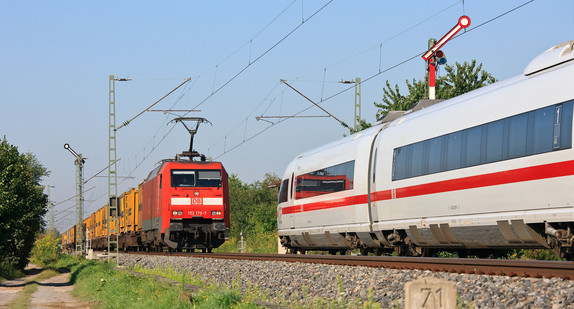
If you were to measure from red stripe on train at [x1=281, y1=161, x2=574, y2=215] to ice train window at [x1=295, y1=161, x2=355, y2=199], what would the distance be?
0.43 meters

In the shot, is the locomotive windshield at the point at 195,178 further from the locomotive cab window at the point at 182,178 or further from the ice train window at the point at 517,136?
the ice train window at the point at 517,136

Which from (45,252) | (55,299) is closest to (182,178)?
(55,299)

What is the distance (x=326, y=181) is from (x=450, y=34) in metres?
6.44

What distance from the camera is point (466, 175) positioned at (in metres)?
14.2

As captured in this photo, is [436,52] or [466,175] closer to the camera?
[466,175]

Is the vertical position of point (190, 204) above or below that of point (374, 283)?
above

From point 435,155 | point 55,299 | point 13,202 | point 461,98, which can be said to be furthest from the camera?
point 13,202

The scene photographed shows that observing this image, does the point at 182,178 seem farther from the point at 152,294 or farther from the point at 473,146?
the point at 473,146

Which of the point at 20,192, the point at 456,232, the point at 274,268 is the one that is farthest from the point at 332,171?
the point at 20,192

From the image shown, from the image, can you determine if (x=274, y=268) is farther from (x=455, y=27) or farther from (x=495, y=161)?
(x=455, y=27)

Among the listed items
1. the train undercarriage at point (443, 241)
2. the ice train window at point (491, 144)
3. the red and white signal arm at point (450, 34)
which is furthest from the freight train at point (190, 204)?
the ice train window at point (491, 144)

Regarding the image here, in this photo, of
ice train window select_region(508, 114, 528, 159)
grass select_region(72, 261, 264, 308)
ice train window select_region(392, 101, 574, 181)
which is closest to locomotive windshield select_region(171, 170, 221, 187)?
grass select_region(72, 261, 264, 308)

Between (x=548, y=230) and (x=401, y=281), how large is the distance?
7.65 feet

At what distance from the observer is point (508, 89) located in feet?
43.3
